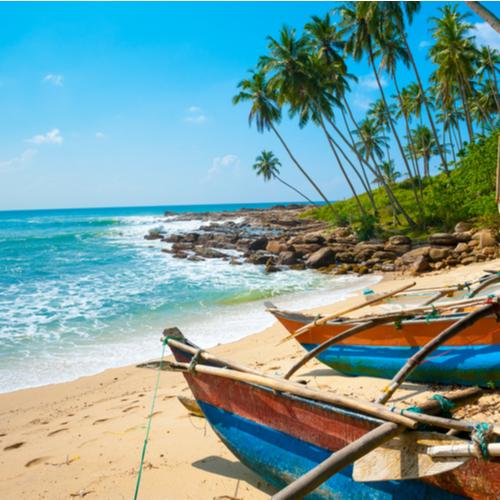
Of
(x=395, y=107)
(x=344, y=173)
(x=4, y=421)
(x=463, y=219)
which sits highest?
(x=395, y=107)

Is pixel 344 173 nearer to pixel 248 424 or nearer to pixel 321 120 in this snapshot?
pixel 321 120

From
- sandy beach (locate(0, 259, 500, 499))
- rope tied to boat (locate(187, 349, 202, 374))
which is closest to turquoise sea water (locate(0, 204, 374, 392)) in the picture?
sandy beach (locate(0, 259, 500, 499))

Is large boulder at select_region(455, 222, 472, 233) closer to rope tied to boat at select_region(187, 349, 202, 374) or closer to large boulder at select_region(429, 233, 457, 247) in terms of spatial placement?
large boulder at select_region(429, 233, 457, 247)

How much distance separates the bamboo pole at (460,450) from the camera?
2006mm

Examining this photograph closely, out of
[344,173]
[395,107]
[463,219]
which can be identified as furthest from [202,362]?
[395,107]

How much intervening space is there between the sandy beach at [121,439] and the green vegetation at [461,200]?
45.8 feet

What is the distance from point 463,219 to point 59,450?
74.4ft

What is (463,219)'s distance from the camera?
21.6 m

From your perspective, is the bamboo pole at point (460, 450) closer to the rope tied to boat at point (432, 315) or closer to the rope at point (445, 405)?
the rope at point (445, 405)

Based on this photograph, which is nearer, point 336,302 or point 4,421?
point 4,421

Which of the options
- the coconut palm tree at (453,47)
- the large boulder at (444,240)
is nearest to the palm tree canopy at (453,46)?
the coconut palm tree at (453,47)

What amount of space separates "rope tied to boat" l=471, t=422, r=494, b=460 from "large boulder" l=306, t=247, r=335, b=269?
18.4 meters

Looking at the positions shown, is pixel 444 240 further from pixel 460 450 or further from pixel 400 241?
pixel 460 450

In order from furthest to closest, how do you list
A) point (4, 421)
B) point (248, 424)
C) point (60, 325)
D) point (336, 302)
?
point (336, 302) → point (60, 325) → point (4, 421) → point (248, 424)
